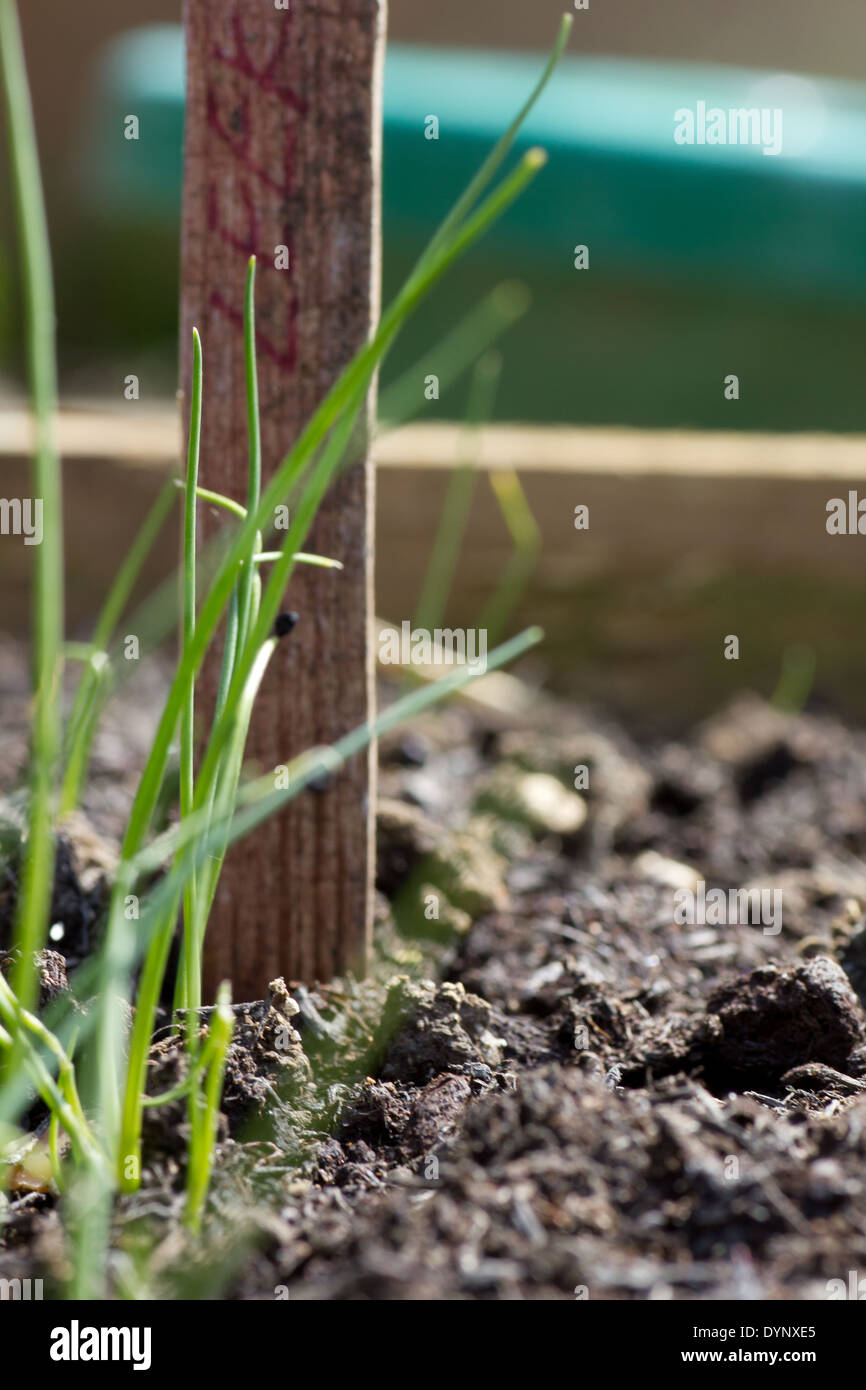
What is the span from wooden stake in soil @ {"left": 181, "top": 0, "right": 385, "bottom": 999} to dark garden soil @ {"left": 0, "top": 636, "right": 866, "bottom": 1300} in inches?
2.9

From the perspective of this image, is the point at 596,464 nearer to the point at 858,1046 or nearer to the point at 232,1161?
the point at 858,1046

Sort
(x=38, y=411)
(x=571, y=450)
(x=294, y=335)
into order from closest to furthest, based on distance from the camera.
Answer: (x=38, y=411), (x=294, y=335), (x=571, y=450)

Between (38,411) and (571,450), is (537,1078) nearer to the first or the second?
(38,411)

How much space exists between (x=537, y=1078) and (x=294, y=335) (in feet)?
2.07

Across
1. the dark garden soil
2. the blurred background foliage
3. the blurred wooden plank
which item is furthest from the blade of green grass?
the blurred background foliage

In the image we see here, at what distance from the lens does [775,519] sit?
2.38m

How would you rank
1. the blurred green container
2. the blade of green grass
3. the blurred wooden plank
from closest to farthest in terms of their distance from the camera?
the blade of green grass → the blurred wooden plank → the blurred green container

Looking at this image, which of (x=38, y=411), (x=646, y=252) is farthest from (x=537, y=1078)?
(x=646, y=252)

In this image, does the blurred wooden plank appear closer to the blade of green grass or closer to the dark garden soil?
the dark garden soil

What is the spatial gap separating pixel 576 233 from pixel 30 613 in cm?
203

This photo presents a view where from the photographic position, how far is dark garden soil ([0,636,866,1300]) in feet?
2.25

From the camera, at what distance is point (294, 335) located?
1.08 meters
